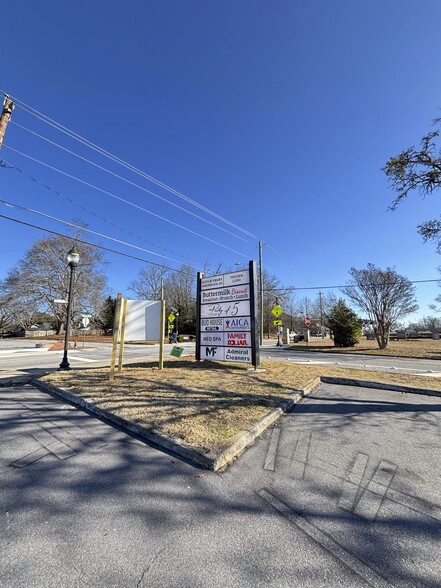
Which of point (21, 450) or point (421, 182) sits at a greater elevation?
point (421, 182)

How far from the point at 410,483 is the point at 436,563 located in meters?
1.06

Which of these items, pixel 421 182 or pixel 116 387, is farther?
pixel 421 182

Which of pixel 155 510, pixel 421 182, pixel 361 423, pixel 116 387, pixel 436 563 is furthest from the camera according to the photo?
pixel 421 182

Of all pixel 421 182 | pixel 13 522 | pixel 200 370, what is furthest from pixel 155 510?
pixel 421 182

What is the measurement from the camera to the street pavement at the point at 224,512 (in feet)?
5.58

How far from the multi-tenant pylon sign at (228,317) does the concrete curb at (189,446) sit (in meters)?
3.29

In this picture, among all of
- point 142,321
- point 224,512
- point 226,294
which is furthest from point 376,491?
point 226,294

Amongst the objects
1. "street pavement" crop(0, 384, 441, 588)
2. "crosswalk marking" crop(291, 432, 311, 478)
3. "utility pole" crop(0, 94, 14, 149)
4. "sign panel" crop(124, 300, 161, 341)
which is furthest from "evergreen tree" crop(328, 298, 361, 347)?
"utility pole" crop(0, 94, 14, 149)

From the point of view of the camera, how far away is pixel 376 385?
22.6 ft

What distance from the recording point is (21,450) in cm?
335

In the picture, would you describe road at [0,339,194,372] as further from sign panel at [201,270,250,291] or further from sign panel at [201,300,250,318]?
sign panel at [201,270,250,291]

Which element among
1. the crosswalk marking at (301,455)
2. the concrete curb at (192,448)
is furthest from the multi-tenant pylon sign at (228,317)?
the crosswalk marking at (301,455)

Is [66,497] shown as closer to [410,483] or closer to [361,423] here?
[410,483]

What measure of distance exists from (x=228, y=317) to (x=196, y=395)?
4.11 m
